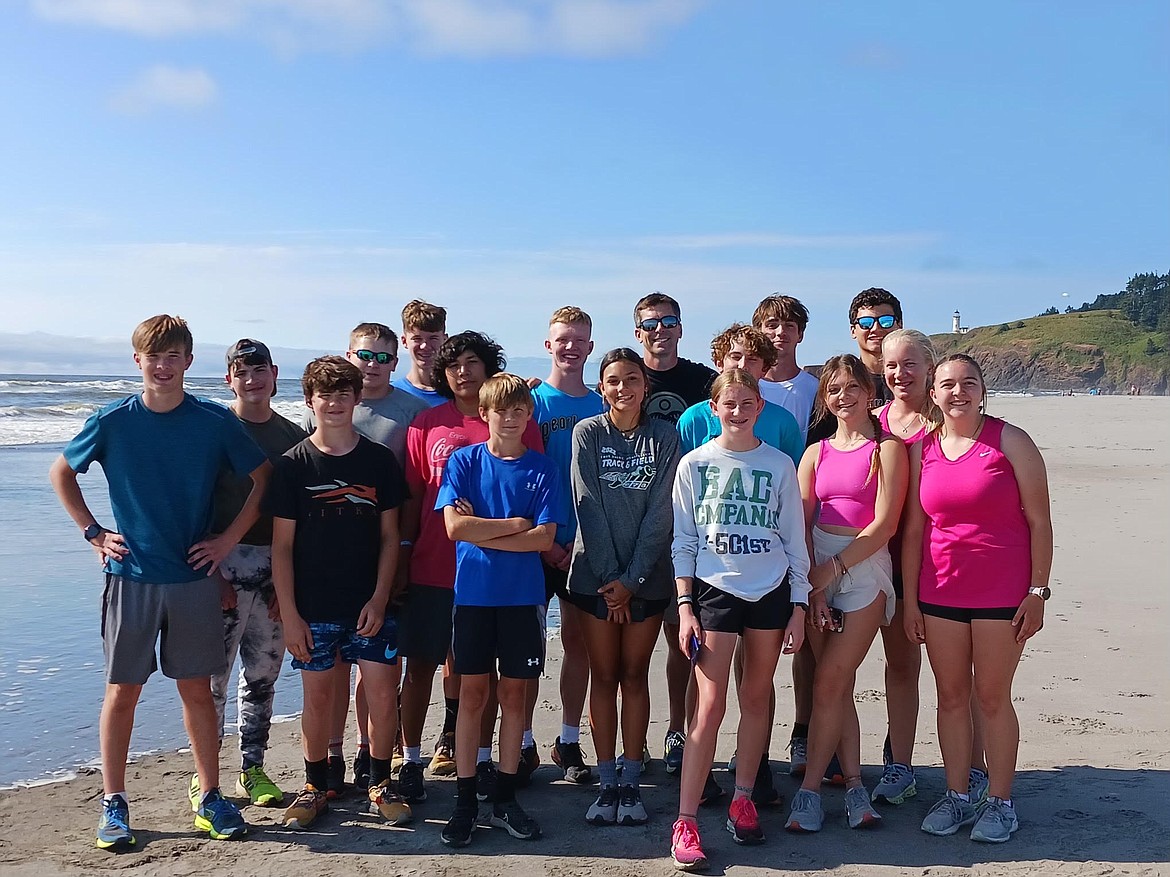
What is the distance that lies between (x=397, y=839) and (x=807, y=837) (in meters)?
1.66

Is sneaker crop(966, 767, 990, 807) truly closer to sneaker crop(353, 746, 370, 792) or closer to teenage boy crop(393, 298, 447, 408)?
sneaker crop(353, 746, 370, 792)

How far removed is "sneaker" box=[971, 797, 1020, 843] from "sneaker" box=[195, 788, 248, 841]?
296 centimetres

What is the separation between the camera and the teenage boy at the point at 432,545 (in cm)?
433

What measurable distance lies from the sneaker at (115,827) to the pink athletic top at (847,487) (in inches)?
121

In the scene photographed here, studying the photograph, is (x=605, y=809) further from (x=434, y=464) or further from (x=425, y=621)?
(x=434, y=464)

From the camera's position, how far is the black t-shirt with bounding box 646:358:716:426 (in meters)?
4.78

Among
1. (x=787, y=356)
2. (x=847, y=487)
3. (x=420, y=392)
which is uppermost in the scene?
(x=787, y=356)

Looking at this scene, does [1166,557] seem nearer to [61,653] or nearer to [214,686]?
[214,686]

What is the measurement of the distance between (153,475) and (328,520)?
72cm

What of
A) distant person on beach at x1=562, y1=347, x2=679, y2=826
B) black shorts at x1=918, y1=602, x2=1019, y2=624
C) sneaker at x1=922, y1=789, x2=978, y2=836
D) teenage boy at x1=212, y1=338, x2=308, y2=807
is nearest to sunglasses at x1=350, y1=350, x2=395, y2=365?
teenage boy at x1=212, y1=338, x2=308, y2=807

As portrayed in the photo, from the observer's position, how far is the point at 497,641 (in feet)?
13.5

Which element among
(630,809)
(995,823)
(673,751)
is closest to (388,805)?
(630,809)

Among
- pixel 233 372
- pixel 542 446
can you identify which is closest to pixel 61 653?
pixel 233 372

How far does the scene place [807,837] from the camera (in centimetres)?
400
